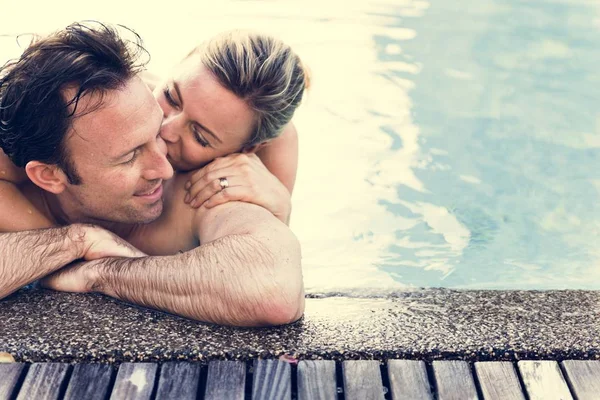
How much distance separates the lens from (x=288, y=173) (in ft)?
11.6

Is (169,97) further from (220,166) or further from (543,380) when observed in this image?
(543,380)

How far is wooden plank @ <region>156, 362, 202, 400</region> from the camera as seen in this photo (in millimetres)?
2293

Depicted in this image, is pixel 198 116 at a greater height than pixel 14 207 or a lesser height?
greater

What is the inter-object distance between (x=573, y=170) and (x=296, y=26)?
3.28 m

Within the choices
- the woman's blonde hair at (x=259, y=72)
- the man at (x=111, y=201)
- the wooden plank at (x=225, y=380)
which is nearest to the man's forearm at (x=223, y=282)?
the man at (x=111, y=201)

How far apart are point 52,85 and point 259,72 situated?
28.5 inches

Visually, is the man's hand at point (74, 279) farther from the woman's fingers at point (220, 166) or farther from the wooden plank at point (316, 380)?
the wooden plank at point (316, 380)

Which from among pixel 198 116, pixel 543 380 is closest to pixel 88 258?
pixel 198 116

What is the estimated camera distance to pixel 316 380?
2.36 m

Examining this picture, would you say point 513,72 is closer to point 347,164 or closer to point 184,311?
point 347,164

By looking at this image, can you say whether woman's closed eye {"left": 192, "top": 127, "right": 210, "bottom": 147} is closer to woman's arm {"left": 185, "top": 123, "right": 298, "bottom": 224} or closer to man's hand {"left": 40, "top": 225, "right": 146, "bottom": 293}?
woman's arm {"left": 185, "top": 123, "right": 298, "bottom": 224}

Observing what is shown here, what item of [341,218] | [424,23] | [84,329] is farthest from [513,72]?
[84,329]

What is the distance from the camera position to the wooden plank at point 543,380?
2324 millimetres

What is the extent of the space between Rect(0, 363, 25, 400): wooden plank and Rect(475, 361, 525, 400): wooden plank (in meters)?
1.27
